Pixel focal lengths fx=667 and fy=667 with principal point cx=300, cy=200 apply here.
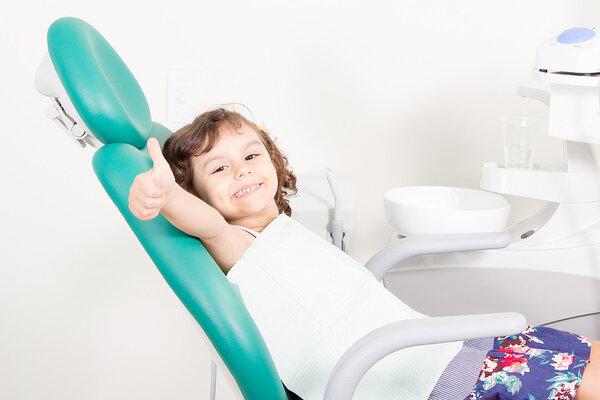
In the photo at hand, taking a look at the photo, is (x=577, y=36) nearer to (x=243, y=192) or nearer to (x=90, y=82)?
(x=243, y=192)

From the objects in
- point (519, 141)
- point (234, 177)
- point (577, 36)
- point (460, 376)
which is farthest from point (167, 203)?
point (519, 141)

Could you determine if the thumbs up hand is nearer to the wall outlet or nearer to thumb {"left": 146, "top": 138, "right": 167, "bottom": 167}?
thumb {"left": 146, "top": 138, "right": 167, "bottom": 167}

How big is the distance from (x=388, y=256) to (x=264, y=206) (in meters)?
0.29

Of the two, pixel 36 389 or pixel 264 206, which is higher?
pixel 264 206

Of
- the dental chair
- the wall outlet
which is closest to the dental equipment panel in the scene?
the dental chair

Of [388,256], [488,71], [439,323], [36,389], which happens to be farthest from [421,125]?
[36,389]

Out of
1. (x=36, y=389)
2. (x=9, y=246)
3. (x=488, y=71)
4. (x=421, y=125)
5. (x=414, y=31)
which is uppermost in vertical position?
(x=414, y=31)

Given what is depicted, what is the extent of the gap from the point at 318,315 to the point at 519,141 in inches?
33.2

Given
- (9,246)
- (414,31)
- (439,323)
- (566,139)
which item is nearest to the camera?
(439,323)

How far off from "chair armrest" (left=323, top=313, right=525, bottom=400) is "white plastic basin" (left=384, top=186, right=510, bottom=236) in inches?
23.8

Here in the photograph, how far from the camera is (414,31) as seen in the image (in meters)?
2.11

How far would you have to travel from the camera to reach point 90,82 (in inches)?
36.9

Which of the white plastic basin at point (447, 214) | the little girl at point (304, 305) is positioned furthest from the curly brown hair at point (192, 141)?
the white plastic basin at point (447, 214)

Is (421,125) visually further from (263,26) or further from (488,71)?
(263,26)
